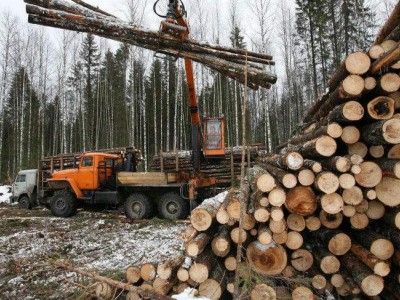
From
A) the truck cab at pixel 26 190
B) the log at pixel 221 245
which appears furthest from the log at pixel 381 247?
the truck cab at pixel 26 190

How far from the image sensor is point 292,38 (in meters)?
26.6

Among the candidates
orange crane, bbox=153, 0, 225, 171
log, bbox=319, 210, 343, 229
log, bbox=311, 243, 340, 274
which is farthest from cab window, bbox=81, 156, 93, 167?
log, bbox=311, 243, 340, 274

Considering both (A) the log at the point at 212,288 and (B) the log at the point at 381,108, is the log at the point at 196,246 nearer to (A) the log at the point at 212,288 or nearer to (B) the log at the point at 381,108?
(A) the log at the point at 212,288

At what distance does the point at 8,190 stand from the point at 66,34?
41.6ft

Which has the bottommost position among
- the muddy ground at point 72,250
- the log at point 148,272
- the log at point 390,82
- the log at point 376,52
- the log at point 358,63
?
the muddy ground at point 72,250

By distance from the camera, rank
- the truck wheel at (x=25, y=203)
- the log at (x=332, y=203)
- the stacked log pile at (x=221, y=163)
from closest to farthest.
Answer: the log at (x=332, y=203), the stacked log pile at (x=221, y=163), the truck wheel at (x=25, y=203)

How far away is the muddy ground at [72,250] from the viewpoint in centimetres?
514

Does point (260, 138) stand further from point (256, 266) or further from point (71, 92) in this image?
point (256, 266)

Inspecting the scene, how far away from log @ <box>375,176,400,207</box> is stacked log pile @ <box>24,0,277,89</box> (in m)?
2.27

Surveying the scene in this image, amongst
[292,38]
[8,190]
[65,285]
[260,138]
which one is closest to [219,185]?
[65,285]

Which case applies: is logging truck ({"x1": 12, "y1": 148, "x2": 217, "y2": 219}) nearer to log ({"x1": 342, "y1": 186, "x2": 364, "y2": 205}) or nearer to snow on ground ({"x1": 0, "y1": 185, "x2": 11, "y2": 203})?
log ({"x1": 342, "y1": 186, "x2": 364, "y2": 205})

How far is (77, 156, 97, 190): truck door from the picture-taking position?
12.1m

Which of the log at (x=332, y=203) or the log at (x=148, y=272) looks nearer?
the log at (x=332, y=203)

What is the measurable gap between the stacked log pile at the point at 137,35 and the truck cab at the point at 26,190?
1252 centimetres
